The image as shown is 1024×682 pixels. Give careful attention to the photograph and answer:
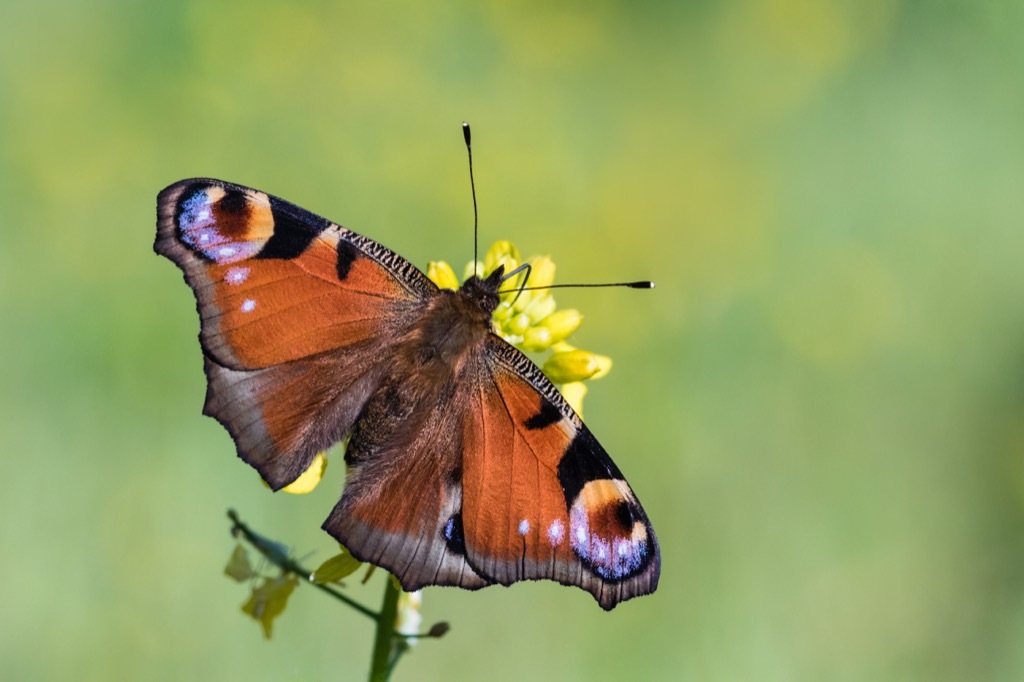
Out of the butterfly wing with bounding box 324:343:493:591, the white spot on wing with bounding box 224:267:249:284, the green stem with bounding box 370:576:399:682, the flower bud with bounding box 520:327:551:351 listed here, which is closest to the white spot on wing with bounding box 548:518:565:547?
the butterfly wing with bounding box 324:343:493:591

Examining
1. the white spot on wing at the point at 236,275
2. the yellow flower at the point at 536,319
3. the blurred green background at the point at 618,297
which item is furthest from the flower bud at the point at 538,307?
the blurred green background at the point at 618,297

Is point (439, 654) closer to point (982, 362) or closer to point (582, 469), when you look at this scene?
point (582, 469)

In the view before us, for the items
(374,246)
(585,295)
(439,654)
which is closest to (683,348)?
(585,295)

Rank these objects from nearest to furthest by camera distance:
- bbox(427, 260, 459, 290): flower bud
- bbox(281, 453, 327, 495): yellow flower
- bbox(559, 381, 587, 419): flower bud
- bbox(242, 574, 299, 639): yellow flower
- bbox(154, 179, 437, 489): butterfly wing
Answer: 1. bbox(154, 179, 437, 489): butterfly wing
2. bbox(281, 453, 327, 495): yellow flower
3. bbox(242, 574, 299, 639): yellow flower
4. bbox(559, 381, 587, 419): flower bud
5. bbox(427, 260, 459, 290): flower bud

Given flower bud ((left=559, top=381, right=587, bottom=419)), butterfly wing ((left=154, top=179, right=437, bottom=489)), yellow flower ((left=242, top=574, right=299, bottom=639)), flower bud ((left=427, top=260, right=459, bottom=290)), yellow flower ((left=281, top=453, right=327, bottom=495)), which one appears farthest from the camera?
flower bud ((left=427, top=260, right=459, bottom=290))

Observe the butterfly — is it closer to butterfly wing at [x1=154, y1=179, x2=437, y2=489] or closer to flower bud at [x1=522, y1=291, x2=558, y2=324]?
butterfly wing at [x1=154, y1=179, x2=437, y2=489]

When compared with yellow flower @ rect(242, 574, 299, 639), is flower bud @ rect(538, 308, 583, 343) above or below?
above

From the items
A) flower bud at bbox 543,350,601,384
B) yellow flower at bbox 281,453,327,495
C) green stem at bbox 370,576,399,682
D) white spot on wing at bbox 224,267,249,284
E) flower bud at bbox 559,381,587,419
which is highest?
white spot on wing at bbox 224,267,249,284

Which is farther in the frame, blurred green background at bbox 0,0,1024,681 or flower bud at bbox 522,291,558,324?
blurred green background at bbox 0,0,1024,681
